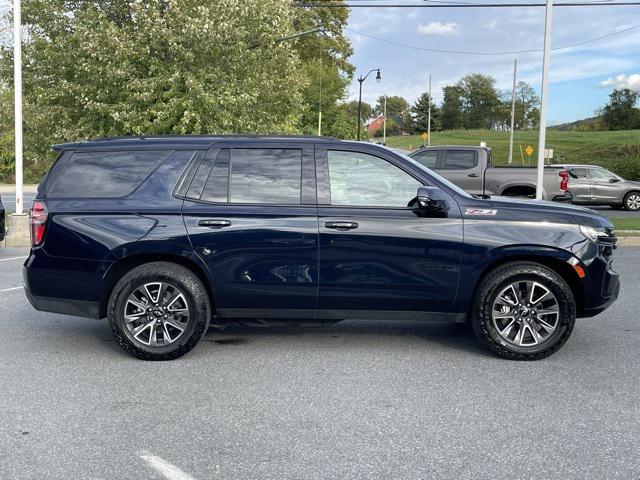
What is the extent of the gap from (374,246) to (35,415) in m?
2.67

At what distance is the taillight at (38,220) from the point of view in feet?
16.4

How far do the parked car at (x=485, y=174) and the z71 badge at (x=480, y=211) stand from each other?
38.1ft

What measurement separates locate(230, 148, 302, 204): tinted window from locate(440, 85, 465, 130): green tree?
410ft

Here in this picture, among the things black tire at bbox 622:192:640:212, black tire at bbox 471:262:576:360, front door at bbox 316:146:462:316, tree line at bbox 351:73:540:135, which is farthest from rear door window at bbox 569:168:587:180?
tree line at bbox 351:73:540:135

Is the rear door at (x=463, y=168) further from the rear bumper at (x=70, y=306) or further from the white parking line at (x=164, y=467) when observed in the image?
the white parking line at (x=164, y=467)

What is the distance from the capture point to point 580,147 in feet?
201

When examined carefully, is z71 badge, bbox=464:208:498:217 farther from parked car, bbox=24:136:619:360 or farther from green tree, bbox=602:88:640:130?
green tree, bbox=602:88:640:130

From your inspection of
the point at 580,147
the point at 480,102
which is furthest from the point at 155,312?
the point at 480,102

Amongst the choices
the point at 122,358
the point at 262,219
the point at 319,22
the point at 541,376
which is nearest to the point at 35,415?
the point at 122,358

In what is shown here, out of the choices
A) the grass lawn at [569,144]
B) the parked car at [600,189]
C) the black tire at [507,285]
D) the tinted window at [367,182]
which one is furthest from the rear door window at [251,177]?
the grass lawn at [569,144]

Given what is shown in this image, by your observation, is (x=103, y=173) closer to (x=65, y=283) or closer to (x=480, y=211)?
(x=65, y=283)

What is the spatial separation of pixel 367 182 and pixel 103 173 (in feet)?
7.18

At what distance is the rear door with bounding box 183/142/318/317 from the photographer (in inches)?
194

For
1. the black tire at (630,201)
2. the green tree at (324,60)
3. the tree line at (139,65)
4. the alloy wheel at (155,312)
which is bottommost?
the alloy wheel at (155,312)
